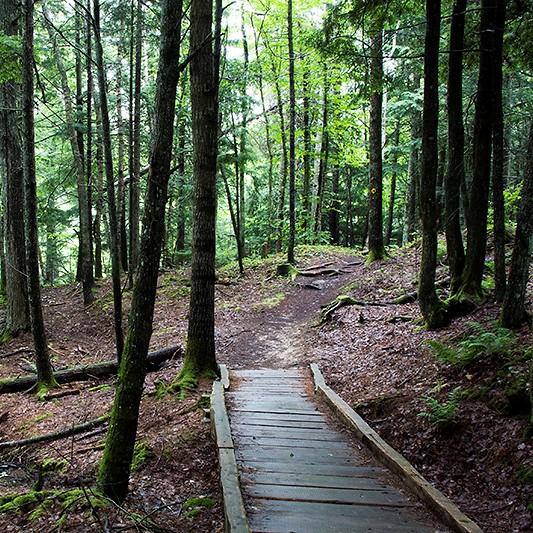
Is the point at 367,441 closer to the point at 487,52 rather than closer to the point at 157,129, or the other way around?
the point at 157,129

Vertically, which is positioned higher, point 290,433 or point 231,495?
point 231,495

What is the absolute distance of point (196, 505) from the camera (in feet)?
17.0

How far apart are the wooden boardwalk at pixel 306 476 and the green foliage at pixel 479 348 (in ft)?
6.87

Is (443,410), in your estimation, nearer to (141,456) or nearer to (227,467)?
(227,467)

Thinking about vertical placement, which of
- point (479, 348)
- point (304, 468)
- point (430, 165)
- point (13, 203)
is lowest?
point (304, 468)

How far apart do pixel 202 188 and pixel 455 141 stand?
508cm

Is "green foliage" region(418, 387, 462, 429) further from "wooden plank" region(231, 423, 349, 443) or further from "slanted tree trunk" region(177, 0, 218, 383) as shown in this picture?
"slanted tree trunk" region(177, 0, 218, 383)

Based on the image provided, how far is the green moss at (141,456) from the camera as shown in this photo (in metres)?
6.46

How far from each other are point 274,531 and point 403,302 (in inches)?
365

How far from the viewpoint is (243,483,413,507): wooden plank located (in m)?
4.68

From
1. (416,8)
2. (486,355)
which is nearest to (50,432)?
(486,355)

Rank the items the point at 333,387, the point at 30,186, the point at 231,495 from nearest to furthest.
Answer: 1. the point at 231,495
2. the point at 30,186
3. the point at 333,387

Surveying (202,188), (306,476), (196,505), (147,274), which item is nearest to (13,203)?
(202,188)

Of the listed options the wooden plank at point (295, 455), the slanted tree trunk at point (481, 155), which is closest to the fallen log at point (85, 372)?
the wooden plank at point (295, 455)
